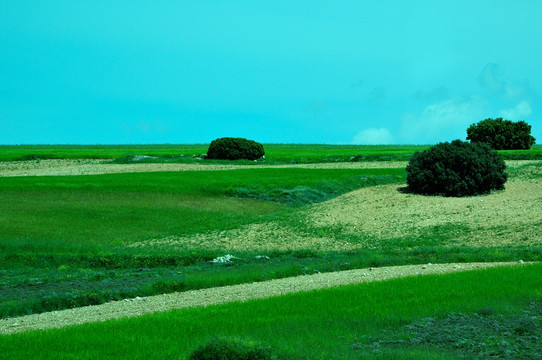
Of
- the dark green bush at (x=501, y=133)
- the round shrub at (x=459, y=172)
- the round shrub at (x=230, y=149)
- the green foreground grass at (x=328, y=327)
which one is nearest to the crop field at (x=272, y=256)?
the green foreground grass at (x=328, y=327)

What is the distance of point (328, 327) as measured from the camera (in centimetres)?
1004

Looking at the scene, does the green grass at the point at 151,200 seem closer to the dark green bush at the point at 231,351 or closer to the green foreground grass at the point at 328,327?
the green foreground grass at the point at 328,327

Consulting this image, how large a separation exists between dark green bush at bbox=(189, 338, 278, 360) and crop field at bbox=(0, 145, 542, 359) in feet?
1.28

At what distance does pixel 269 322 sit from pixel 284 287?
14.1 feet

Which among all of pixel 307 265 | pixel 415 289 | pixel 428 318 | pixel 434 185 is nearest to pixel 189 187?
pixel 434 185

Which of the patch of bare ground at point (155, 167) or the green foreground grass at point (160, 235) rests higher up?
the patch of bare ground at point (155, 167)

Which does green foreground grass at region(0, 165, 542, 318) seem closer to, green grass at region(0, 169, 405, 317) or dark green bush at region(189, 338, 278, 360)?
green grass at region(0, 169, 405, 317)

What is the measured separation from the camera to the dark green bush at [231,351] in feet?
24.8

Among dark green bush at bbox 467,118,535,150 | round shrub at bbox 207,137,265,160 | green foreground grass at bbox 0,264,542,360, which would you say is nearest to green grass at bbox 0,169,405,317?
green foreground grass at bbox 0,264,542,360

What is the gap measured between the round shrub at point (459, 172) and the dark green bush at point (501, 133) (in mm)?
36251

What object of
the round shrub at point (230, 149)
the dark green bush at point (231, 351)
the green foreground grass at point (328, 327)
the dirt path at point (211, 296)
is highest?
the round shrub at point (230, 149)

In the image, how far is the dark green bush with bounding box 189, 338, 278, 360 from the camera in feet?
24.8

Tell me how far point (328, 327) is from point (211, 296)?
449cm

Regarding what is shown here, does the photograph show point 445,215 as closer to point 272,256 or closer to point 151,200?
point 272,256
